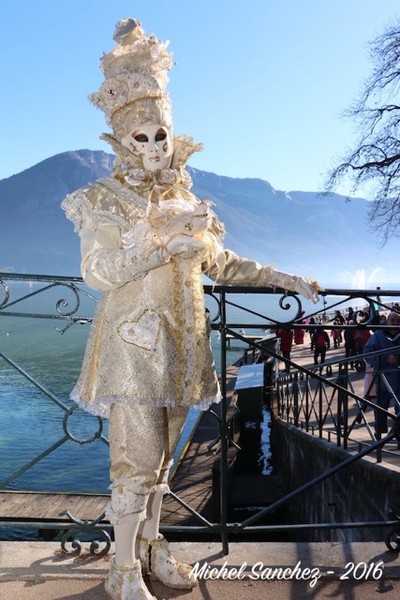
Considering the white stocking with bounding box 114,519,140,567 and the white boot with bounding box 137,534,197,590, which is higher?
the white stocking with bounding box 114,519,140,567

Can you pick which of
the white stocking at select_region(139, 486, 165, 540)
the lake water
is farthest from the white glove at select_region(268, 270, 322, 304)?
the white stocking at select_region(139, 486, 165, 540)

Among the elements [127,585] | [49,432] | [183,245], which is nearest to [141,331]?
[183,245]

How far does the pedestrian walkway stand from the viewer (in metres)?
2.19

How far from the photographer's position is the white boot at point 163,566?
222cm

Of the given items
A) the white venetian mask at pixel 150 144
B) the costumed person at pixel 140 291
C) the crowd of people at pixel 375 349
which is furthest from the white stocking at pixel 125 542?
the white venetian mask at pixel 150 144

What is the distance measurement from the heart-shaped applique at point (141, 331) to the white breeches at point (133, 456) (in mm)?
244

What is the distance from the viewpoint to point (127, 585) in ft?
6.75

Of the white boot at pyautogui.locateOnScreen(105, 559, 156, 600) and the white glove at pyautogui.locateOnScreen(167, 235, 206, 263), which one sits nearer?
the white glove at pyautogui.locateOnScreen(167, 235, 206, 263)

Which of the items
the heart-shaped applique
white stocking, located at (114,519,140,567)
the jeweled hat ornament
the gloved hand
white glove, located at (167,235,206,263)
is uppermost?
the jeweled hat ornament

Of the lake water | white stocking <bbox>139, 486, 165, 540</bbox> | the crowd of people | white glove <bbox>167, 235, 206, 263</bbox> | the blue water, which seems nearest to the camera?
white glove <bbox>167, 235, 206, 263</bbox>

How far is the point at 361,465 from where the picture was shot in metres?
5.18

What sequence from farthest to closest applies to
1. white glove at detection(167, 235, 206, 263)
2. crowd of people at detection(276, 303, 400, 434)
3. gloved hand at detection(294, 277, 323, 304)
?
crowd of people at detection(276, 303, 400, 434), gloved hand at detection(294, 277, 323, 304), white glove at detection(167, 235, 206, 263)

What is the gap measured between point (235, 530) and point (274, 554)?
0.21 m

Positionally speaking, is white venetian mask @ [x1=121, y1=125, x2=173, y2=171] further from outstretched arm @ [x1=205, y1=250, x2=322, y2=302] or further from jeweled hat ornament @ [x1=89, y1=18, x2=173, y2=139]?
outstretched arm @ [x1=205, y1=250, x2=322, y2=302]
